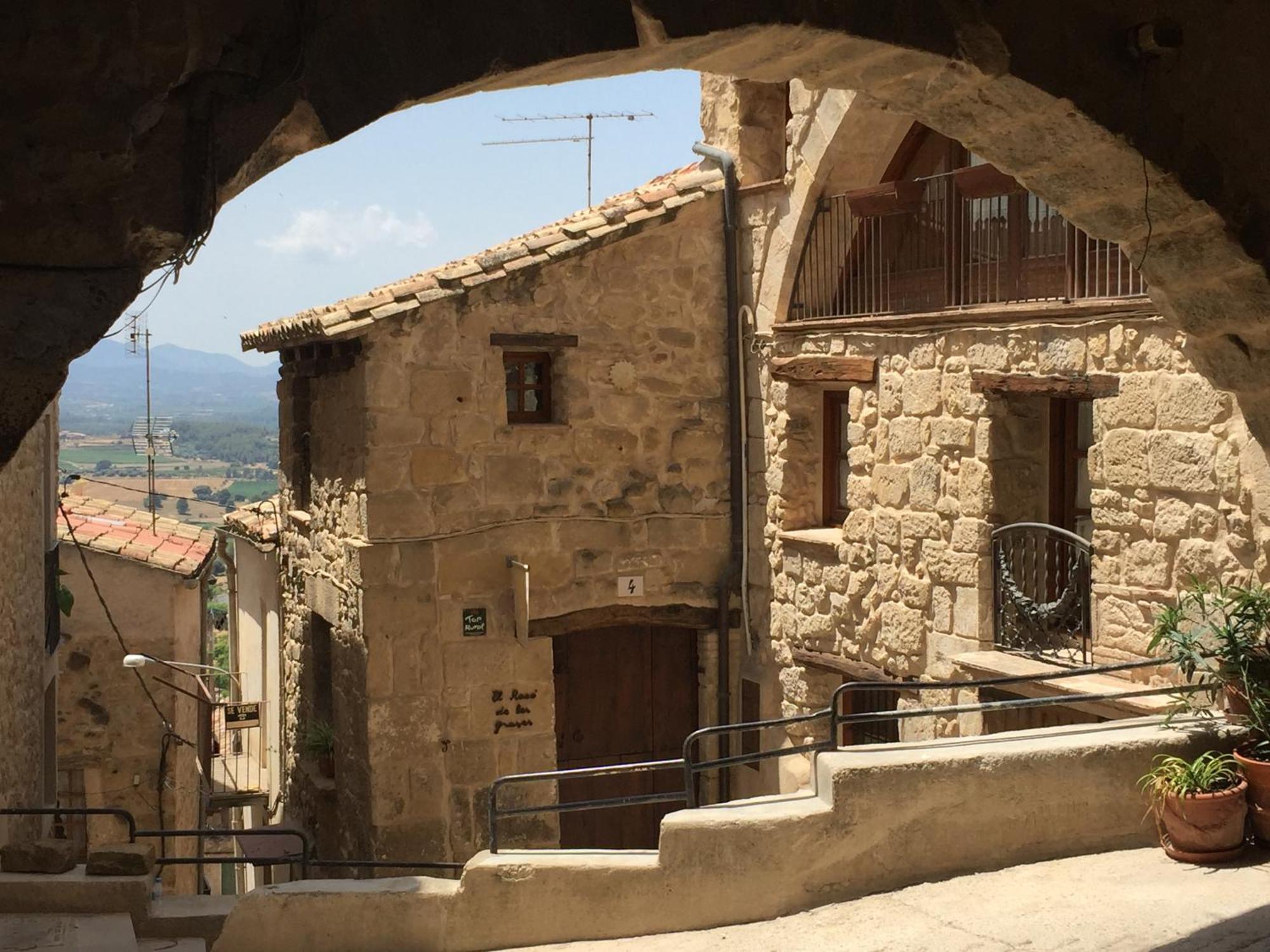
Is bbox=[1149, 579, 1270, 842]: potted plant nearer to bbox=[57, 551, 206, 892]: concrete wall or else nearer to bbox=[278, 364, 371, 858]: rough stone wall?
bbox=[278, 364, 371, 858]: rough stone wall

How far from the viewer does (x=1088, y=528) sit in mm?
8039

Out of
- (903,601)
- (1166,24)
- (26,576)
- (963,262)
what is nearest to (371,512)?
(26,576)

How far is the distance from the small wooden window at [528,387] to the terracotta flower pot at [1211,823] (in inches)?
213

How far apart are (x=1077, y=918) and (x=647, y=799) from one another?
1.88 meters

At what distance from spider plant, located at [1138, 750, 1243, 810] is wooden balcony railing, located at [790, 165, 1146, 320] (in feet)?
8.19

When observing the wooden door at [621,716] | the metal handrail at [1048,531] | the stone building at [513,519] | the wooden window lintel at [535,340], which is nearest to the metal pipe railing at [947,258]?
the stone building at [513,519]

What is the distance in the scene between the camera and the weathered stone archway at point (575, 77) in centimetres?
224

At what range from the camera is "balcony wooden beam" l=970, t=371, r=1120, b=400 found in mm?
7297

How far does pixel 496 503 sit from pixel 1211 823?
17.3ft

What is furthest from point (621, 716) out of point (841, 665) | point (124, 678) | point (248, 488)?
point (248, 488)

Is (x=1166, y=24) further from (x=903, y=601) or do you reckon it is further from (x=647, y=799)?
(x=903, y=601)

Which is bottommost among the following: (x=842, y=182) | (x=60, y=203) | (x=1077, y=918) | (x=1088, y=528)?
(x=1077, y=918)

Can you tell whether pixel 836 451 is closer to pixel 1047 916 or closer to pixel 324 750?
pixel 324 750

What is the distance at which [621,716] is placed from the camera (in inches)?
404
